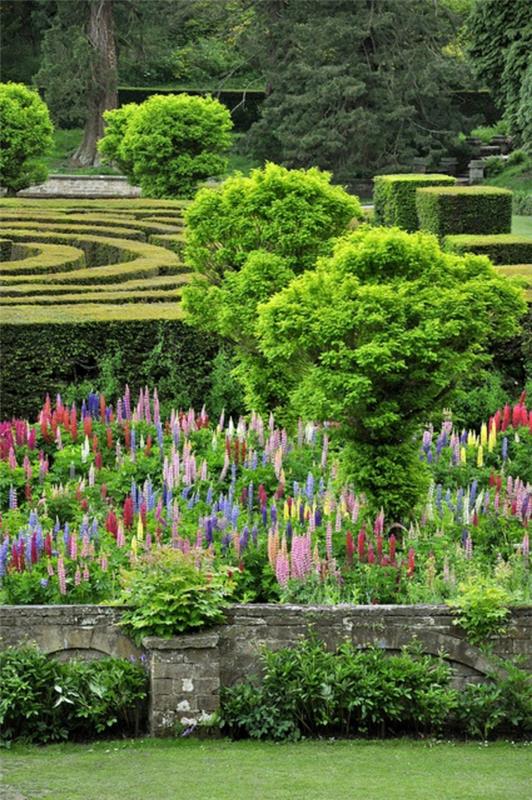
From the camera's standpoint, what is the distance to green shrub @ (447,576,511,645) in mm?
9922

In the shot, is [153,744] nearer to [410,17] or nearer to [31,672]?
[31,672]

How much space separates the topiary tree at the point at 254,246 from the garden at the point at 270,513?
29 mm

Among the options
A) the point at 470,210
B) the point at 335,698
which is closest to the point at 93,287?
the point at 470,210

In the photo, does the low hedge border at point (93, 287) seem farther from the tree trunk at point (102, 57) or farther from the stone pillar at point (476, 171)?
the tree trunk at point (102, 57)

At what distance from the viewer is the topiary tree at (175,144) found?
36.1 metres

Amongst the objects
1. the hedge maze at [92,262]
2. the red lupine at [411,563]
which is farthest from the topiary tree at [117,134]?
the red lupine at [411,563]

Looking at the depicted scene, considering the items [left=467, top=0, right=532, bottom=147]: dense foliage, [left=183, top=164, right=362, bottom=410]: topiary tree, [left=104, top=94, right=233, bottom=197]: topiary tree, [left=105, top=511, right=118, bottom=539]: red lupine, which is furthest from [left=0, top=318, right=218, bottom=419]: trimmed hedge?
[left=467, top=0, right=532, bottom=147]: dense foliage

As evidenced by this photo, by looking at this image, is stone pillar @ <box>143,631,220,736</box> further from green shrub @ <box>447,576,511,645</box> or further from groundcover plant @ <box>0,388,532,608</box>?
green shrub @ <box>447,576,511,645</box>

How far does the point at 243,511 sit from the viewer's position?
12.4m

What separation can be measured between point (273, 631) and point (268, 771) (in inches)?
45.6

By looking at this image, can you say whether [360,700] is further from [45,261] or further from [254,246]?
[45,261]

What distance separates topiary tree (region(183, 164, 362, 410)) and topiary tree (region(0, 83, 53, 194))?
24563 millimetres

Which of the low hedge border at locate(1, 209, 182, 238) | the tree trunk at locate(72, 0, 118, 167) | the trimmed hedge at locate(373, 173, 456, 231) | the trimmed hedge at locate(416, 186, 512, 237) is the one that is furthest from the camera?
the tree trunk at locate(72, 0, 118, 167)

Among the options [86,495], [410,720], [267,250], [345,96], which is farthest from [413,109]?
[410,720]
